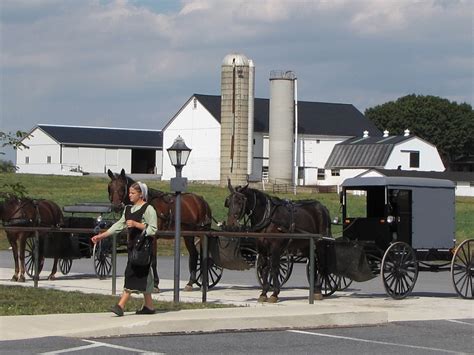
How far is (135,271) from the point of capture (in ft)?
49.3

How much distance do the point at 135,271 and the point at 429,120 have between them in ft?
405

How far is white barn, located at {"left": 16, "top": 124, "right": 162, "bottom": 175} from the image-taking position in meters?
118

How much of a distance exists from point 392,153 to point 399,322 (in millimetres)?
85884

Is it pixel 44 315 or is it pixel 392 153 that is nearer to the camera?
pixel 44 315

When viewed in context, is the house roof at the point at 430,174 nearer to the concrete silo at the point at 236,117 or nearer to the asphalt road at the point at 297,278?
the concrete silo at the point at 236,117

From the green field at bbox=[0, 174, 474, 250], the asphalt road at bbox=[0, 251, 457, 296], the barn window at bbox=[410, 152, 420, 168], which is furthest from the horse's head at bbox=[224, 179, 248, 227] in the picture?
the barn window at bbox=[410, 152, 420, 168]

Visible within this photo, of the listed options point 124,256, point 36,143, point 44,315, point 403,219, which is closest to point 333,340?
point 44,315

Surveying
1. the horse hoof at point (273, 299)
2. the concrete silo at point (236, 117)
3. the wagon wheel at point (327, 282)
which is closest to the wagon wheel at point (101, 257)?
the wagon wheel at point (327, 282)

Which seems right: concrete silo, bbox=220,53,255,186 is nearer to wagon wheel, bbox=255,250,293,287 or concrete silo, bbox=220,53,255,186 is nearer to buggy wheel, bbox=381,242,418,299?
wagon wheel, bbox=255,250,293,287

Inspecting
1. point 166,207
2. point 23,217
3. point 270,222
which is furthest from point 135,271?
point 23,217

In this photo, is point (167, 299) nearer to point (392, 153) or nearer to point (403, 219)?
point (403, 219)

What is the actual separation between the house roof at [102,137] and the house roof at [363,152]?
880 inches

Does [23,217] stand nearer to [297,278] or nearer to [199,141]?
[297,278]

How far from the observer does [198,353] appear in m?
12.5
